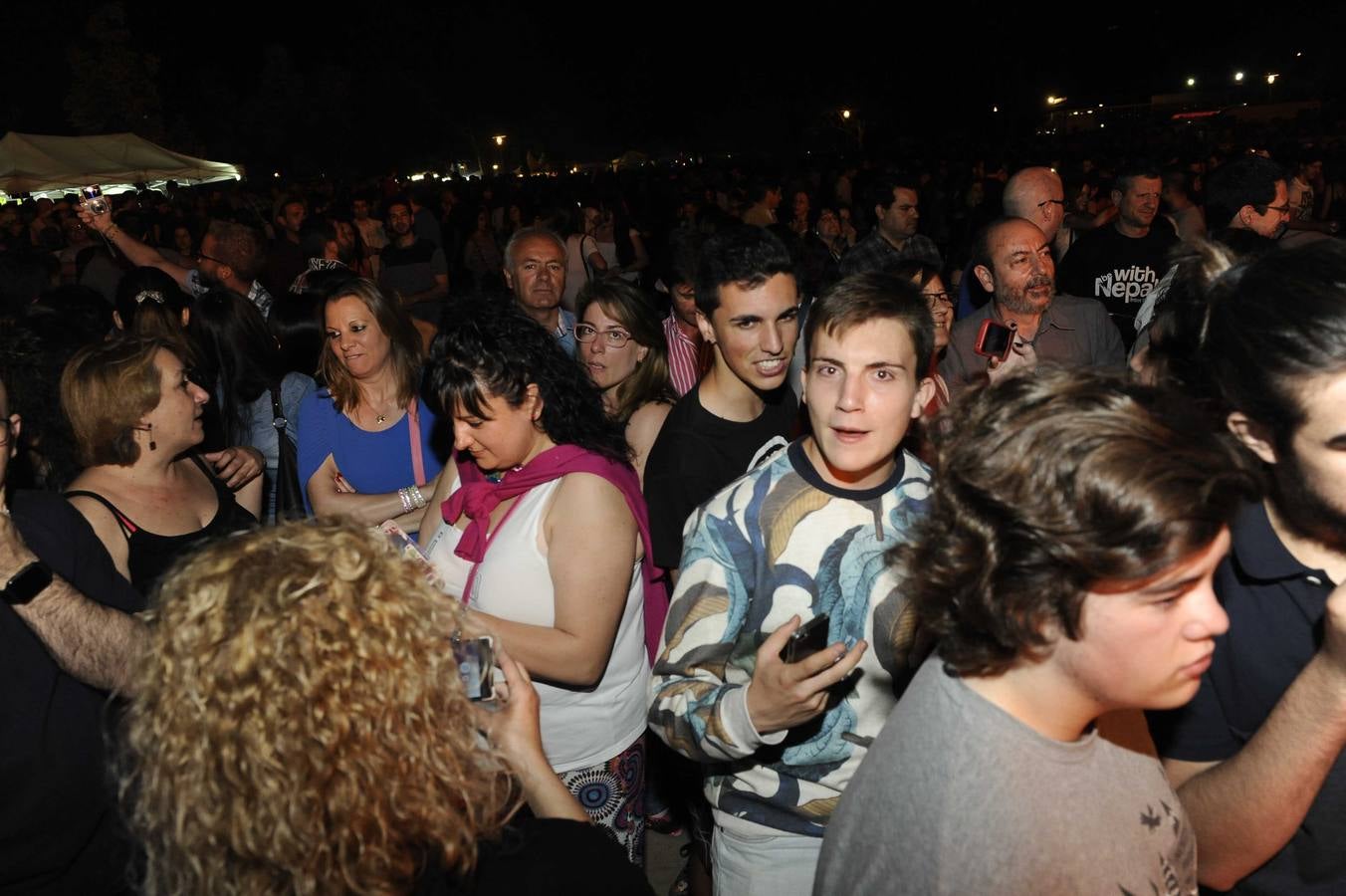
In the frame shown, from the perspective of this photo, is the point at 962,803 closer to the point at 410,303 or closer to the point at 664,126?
the point at 410,303

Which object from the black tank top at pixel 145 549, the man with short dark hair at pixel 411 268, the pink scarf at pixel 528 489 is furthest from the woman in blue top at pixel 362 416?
the man with short dark hair at pixel 411 268

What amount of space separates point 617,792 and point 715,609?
3.45ft

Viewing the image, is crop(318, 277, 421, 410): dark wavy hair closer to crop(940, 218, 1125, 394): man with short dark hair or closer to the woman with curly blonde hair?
crop(940, 218, 1125, 394): man with short dark hair

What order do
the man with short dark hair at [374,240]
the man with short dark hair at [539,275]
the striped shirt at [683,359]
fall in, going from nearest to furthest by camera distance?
1. the striped shirt at [683,359]
2. the man with short dark hair at [539,275]
3. the man with short dark hair at [374,240]

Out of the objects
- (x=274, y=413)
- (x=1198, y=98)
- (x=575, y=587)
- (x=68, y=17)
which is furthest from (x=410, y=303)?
(x=68, y=17)

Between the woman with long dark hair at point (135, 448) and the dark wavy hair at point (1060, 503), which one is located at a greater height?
the dark wavy hair at point (1060, 503)

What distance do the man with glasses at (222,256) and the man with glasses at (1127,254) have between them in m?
5.28

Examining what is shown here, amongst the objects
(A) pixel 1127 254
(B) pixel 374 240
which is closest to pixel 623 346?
(A) pixel 1127 254

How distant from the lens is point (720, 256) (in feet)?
10.7

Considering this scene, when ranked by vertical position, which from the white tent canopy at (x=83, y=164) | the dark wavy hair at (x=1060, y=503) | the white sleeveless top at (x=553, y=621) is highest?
the white tent canopy at (x=83, y=164)

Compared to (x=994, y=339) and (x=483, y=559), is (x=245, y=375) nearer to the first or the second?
(x=483, y=559)

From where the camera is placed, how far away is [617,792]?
280cm

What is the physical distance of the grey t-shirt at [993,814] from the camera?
126 centimetres

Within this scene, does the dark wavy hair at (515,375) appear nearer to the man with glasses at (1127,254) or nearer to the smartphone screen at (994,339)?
the smartphone screen at (994,339)
